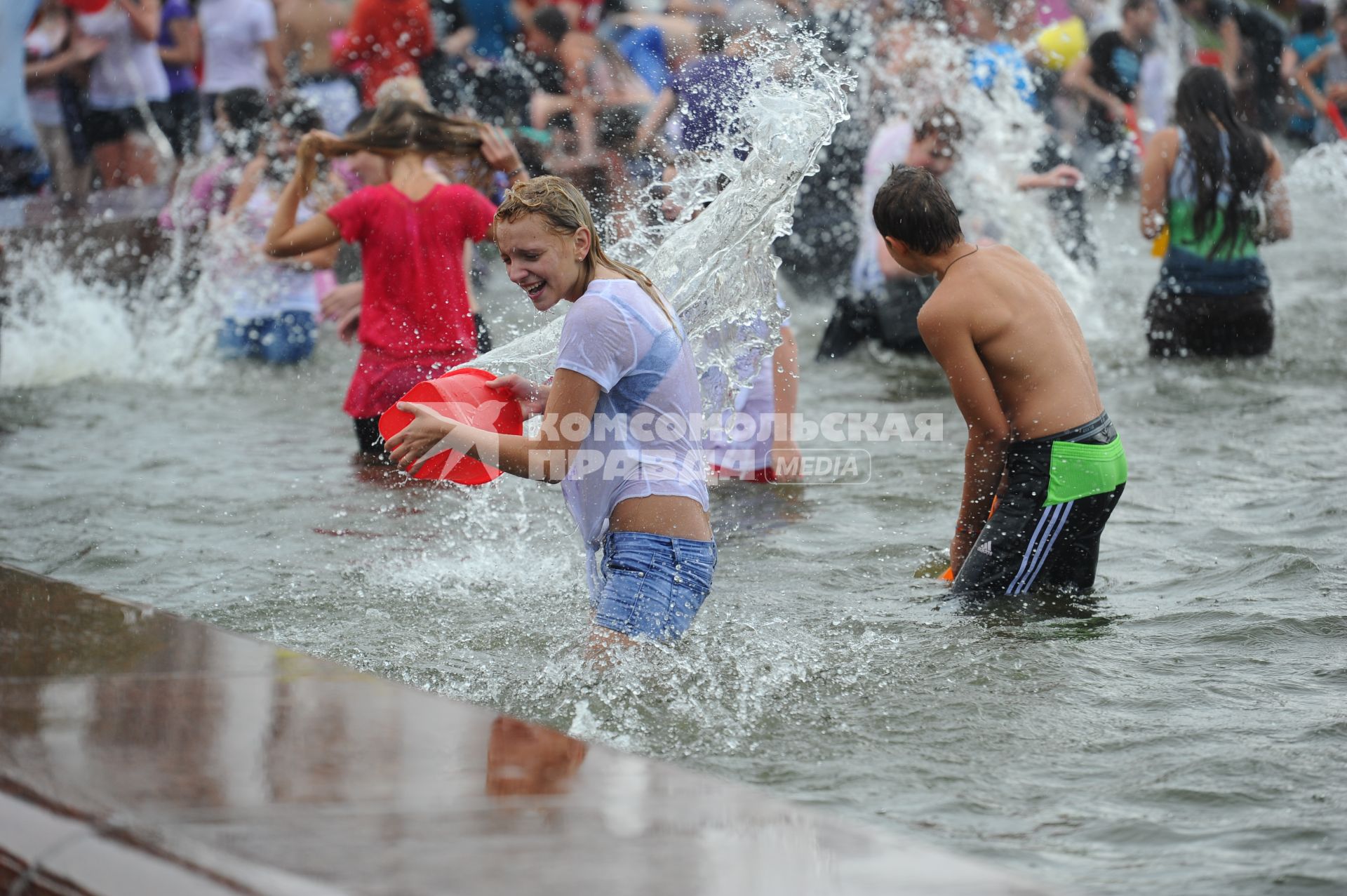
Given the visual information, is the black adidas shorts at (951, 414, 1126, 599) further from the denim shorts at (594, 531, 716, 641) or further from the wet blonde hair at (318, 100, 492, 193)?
the wet blonde hair at (318, 100, 492, 193)

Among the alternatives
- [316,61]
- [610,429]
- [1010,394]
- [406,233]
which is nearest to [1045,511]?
[1010,394]

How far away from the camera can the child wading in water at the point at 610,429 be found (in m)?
3.60

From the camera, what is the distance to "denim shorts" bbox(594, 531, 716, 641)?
3.86m

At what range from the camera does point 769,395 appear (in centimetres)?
654

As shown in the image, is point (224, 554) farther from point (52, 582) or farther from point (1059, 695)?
point (1059, 695)

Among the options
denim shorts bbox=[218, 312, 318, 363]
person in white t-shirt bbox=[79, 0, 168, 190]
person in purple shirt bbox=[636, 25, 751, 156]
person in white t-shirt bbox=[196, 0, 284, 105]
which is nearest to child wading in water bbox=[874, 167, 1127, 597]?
person in purple shirt bbox=[636, 25, 751, 156]

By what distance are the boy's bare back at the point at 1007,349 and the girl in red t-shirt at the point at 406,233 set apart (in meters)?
2.15

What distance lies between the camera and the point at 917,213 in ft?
15.1

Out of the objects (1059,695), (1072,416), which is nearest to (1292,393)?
(1072,416)

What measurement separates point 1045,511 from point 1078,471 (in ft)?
0.52

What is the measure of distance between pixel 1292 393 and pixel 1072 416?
416 cm

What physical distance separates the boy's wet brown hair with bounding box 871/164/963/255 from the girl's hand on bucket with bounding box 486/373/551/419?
48.8 inches

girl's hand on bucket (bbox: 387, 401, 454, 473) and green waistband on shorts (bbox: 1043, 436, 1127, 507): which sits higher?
girl's hand on bucket (bbox: 387, 401, 454, 473)

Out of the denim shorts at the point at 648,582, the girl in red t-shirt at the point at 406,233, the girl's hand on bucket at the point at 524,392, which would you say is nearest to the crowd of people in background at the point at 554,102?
the girl in red t-shirt at the point at 406,233
